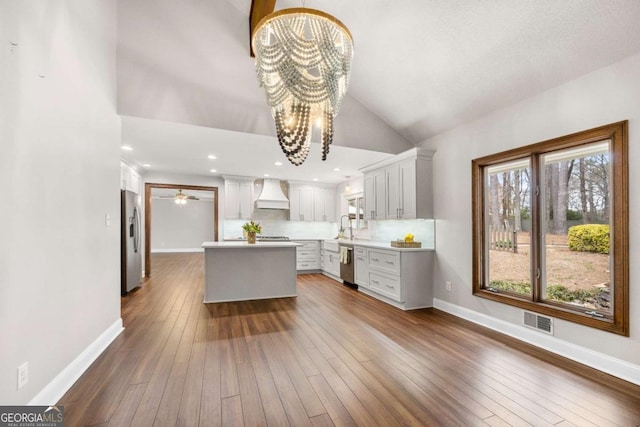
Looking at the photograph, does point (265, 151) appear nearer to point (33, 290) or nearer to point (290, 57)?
point (290, 57)

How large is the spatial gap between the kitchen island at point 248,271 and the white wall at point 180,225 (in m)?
7.86

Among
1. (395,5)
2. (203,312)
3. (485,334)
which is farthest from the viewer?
(203,312)

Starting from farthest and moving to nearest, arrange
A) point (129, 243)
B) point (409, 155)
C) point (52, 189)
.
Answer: point (129, 243)
point (409, 155)
point (52, 189)

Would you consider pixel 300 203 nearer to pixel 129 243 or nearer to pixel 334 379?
pixel 129 243

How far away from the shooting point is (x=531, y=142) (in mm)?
2900

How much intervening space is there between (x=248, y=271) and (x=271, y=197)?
9.19 ft

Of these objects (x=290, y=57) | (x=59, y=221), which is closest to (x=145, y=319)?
(x=59, y=221)

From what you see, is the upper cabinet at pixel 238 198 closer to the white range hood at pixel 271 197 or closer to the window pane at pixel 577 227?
the white range hood at pixel 271 197

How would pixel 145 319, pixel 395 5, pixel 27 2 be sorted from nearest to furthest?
pixel 27 2, pixel 395 5, pixel 145 319

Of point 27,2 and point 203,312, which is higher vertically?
point 27,2

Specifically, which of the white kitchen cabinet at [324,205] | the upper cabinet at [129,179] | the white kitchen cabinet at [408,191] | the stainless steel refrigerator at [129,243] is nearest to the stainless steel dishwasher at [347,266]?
the white kitchen cabinet at [408,191]

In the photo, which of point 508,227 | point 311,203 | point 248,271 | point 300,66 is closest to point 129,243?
point 248,271

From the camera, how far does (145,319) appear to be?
Answer: 11.4ft

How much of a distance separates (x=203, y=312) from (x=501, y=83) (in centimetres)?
454
